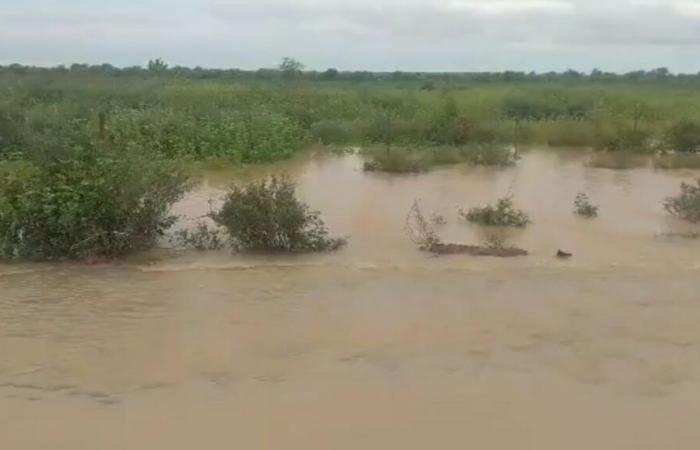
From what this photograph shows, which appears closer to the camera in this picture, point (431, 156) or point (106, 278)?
point (106, 278)

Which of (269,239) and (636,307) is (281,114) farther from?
(636,307)

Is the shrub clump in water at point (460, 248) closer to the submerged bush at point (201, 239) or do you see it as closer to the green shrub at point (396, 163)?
the submerged bush at point (201, 239)

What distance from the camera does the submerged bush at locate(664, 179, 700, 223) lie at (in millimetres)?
12922

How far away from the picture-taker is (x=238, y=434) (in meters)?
5.70

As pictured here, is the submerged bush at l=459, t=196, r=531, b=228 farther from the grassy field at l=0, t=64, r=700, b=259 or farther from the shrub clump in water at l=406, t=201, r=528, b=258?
the grassy field at l=0, t=64, r=700, b=259

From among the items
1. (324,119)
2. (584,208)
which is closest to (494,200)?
(584,208)

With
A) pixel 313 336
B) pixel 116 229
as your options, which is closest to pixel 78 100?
pixel 116 229

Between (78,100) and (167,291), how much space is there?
16875 mm

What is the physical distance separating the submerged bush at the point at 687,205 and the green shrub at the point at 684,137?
336 inches

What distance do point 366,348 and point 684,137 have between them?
16281mm

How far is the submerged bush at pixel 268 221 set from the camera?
1070 cm

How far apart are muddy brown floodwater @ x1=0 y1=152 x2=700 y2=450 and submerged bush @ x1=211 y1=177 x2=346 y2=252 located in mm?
272

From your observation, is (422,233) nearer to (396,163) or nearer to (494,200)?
(494,200)

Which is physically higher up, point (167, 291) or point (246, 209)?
point (246, 209)
